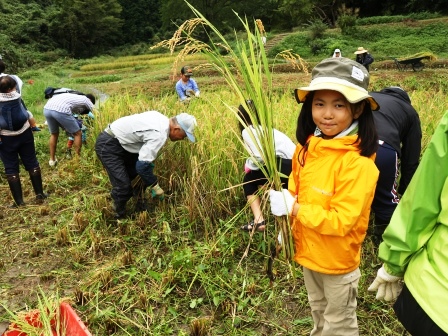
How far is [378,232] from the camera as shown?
258cm

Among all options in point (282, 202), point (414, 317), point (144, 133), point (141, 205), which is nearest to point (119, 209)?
point (141, 205)

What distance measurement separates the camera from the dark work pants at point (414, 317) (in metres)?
0.99

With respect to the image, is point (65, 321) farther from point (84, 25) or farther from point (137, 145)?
point (84, 25)

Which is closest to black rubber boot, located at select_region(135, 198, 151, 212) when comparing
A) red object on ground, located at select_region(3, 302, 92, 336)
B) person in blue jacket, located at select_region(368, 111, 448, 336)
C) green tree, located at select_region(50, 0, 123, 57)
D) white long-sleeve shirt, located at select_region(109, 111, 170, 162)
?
white long-sleeve shirt, located at select_region(109, 111, 170, 162)

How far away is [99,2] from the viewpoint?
3197 centimetres

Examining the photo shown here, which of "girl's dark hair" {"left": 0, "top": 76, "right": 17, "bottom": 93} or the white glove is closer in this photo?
the white glove

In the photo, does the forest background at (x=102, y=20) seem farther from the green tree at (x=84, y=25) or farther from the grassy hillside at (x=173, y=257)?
the grassy hillside at (x=173, y=257)

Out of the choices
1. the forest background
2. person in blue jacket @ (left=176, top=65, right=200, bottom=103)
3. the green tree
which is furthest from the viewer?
the green tree

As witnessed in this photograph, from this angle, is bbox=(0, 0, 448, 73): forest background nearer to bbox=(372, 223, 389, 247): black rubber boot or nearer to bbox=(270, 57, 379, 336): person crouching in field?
bbox=(372, 223, 389, 247): black rubber boot

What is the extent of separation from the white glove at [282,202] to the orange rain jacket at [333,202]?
0.06 meters

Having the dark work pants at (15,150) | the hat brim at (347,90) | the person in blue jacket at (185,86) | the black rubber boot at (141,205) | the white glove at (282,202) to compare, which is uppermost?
the hat brim at (347,90)

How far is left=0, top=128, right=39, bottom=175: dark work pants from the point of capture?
3.66 metres

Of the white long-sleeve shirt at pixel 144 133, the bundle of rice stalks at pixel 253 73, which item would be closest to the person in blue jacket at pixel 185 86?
the white long-sleeve shirt at pixel 144 133

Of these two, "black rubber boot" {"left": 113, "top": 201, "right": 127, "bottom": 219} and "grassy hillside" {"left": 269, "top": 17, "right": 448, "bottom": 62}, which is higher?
"grassy hillside" {"left": 269, "top": 17, "right": 448, "bottom": 62}
